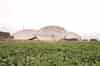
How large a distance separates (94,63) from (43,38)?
1178 centimetres

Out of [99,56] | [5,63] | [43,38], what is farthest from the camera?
[43,38]

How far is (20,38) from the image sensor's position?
65.0ft

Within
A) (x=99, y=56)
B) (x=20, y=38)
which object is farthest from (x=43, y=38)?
(x=99, y=56)

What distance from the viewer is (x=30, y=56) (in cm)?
857

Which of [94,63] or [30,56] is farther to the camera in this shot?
[30,56]

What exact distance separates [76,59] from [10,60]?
1.60 m

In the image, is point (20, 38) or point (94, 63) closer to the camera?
point (94, 63)

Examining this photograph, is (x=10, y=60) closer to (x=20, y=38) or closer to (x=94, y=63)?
(x=94, y=63)

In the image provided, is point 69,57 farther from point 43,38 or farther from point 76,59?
point 43,38

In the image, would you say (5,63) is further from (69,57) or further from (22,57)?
(69,57)

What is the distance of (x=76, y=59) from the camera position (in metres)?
8.38

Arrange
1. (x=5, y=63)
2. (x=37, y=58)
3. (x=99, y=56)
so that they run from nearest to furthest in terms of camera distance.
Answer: (x=5, y=63)
(x=37, y=58)
(x=99, y=56)

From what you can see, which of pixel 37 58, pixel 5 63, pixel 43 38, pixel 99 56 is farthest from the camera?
pixel 43 38

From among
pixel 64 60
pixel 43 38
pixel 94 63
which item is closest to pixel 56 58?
pixel 64 60
